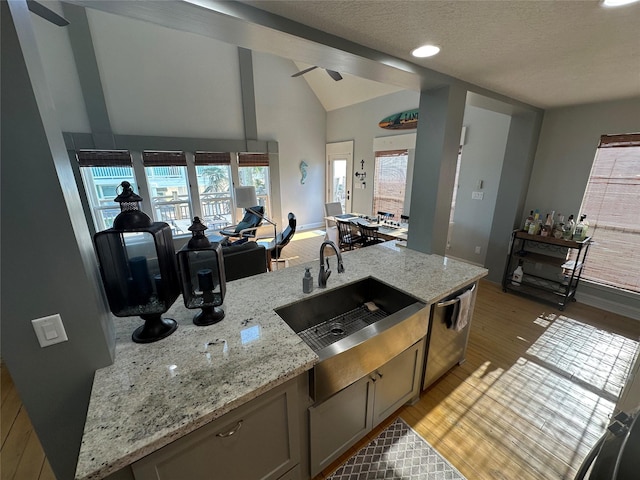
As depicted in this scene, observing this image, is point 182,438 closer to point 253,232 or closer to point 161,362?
point 161,362

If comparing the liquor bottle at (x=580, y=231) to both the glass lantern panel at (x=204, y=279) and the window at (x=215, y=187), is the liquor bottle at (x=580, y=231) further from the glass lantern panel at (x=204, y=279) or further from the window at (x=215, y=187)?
the window at (x=215, y=187)

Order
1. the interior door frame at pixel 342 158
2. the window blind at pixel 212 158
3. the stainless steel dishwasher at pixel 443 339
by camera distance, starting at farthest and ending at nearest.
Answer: the interior door frame at pixel 342 158 < the window blind at pixel 212 158 < the stainless steel dishwasher at pixel 443 339

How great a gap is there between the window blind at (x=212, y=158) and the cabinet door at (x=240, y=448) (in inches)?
212

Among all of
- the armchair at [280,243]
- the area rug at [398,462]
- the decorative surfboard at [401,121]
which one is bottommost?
the area rug at [398,462]

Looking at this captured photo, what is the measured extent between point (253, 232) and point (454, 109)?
13.5 ft

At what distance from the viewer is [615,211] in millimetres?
2965

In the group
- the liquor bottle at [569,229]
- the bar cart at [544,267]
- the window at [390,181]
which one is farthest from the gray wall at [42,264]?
the window at [390,181]

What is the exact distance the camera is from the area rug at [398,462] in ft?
4.87

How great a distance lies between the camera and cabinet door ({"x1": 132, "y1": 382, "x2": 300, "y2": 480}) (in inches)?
34.1

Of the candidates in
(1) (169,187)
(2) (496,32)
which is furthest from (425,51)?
(1) (169,187)

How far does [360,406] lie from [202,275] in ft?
3.82

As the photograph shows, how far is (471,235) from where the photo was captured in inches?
162

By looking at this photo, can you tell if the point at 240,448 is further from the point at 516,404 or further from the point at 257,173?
the point at 257,173

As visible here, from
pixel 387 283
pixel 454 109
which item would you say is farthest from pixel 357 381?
pixel 454 109
